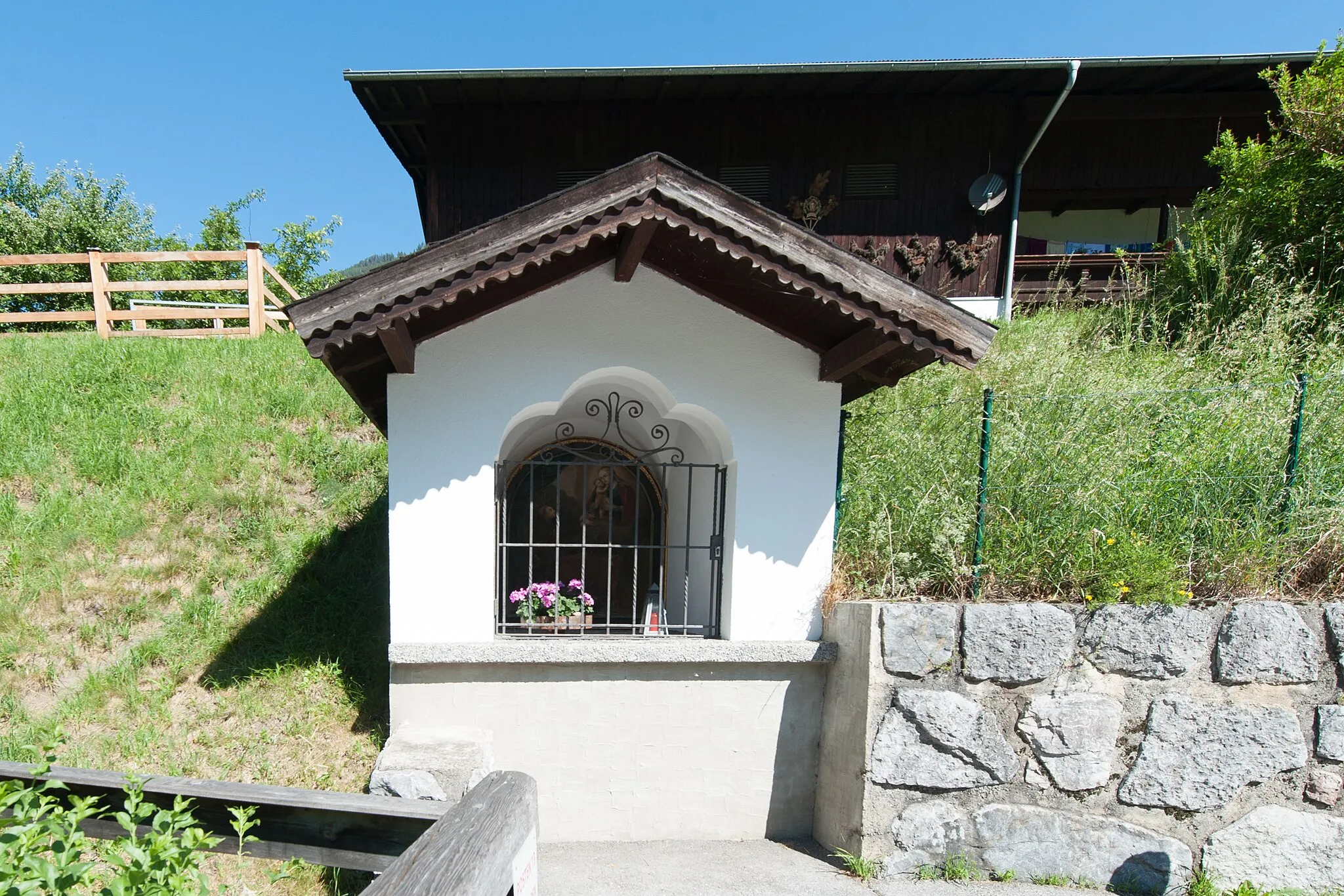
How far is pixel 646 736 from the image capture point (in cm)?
420

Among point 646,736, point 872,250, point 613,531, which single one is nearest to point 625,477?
point 613,531

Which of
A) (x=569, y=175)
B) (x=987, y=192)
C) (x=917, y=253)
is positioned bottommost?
(x=917, y=253)

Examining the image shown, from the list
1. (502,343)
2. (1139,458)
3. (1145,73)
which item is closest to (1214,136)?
(1145,73)

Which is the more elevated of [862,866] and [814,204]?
[814,204]

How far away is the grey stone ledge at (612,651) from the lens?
3.97 metres

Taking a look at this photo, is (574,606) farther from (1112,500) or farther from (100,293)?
(100,293)

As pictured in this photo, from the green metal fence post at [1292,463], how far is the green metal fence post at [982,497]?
5.25 feet

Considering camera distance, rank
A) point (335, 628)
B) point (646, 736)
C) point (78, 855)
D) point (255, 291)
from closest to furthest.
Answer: point (78, 855)
point (646, 736)
point (335, 628)
point (255, 291)

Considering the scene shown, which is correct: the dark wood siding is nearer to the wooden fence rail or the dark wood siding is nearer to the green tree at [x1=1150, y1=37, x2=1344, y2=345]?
the green tree at [x1=1150, y1=37, x2=1344, y2=345]

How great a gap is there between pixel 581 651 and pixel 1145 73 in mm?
10133

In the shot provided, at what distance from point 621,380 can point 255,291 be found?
898 centimetres

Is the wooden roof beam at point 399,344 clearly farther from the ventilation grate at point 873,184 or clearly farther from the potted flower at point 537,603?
the ventilation grate at point 873,184

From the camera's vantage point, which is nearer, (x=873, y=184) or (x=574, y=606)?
(x=574, y=606)

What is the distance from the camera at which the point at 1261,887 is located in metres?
3.96
